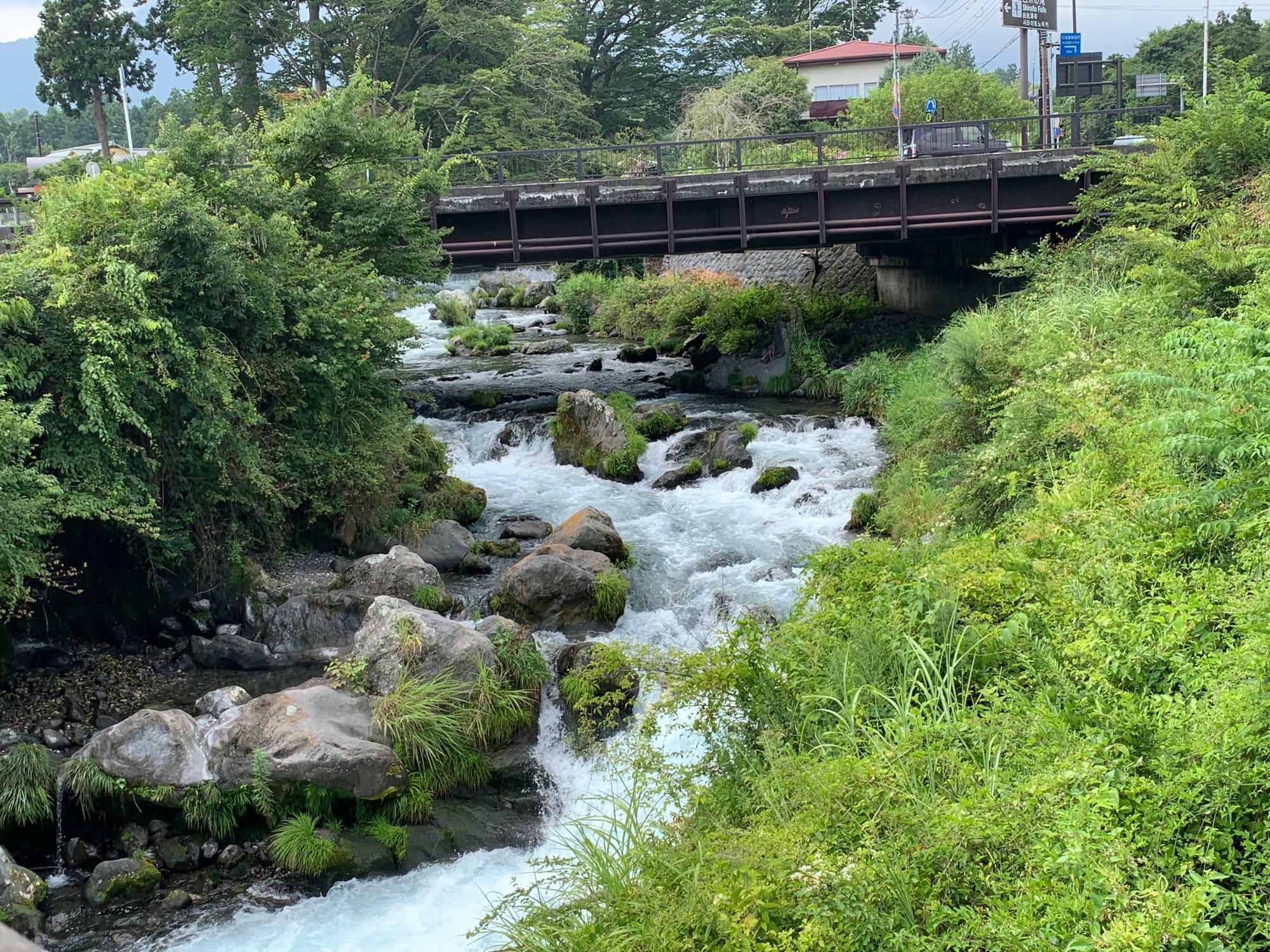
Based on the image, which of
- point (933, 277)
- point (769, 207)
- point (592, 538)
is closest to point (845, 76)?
point (933, 277)

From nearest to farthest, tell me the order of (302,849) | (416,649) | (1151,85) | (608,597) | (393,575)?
1. (302,849)
2. (416,649)
3. (608,597)
4. (393,575)
5. (1151,85)

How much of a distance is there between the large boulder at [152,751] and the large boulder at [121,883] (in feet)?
2.67

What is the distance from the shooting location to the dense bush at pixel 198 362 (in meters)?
12.4

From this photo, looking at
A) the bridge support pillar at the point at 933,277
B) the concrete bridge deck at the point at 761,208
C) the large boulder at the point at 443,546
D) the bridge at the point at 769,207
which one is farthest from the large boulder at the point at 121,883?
the bridge support pillar at the point at 933,277

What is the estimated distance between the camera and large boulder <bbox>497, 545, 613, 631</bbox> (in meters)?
14.1

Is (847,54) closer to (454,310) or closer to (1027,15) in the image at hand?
(1027,15)

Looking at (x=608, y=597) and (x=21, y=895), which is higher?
(x=608, y=597)

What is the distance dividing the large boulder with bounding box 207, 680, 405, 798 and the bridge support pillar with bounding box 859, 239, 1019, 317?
745 inches

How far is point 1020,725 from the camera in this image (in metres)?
6.76

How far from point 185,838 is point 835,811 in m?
6.68

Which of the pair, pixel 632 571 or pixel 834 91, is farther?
pixel 834 91

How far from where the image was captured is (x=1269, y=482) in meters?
7.11

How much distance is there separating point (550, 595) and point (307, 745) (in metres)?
4.42

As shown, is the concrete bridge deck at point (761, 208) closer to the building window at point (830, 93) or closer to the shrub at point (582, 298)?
the shrub at point (582, 298)
